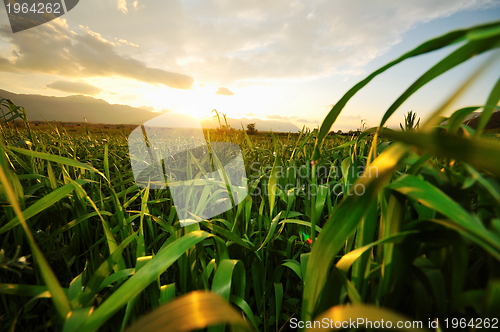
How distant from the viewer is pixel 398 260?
0.50 meters

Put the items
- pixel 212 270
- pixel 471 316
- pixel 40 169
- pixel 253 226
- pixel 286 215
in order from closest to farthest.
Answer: pixel 471 316
pixel 212 270
pixel 286 215
pixel 253 226
pixel 40 169

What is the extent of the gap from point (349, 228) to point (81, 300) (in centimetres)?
69

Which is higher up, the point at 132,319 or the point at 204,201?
the point at 204,201

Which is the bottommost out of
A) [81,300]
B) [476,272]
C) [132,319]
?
[132,319]

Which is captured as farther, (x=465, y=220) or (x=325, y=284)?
(x=325, y=284)

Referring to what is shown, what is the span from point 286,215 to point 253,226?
0.23 metres

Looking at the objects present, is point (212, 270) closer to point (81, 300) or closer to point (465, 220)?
point (81, 300)

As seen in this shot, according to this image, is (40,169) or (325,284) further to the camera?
(40,169)

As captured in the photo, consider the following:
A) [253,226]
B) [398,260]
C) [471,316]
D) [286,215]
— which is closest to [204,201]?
[253,226]

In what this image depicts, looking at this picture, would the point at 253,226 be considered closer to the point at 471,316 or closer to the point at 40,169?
the point at 471,316

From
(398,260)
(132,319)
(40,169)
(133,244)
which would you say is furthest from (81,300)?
(40,169)

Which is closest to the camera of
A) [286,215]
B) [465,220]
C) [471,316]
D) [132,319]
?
[465,220]

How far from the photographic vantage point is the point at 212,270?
2.99ft

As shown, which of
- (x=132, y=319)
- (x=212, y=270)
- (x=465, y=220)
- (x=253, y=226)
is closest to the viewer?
(x=465, y=220)
